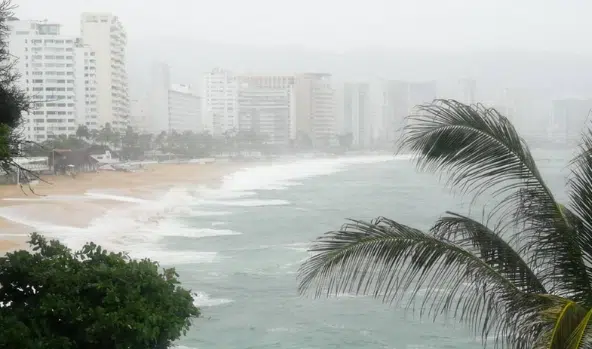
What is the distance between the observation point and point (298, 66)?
4.70m

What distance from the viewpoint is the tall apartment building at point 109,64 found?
4480 mm

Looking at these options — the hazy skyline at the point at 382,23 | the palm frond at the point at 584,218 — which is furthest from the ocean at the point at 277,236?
the palm frond at the point at 584,218

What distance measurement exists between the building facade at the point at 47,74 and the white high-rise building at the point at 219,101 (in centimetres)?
81

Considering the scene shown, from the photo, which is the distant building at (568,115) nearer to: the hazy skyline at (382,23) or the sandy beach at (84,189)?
the hazy skyline at (382,23)

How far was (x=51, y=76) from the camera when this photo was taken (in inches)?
173

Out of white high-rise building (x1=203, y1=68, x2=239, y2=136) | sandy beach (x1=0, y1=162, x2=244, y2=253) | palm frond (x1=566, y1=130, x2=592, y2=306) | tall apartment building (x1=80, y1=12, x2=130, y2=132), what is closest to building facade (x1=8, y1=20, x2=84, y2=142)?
tall apartment building (x1=80, y1=12, x2=130, y2=132)

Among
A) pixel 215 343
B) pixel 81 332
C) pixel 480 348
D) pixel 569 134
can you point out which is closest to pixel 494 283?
pixel 81 332

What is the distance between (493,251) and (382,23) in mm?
2679

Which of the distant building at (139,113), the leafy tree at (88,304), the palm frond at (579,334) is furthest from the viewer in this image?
the distant building at (139,113)

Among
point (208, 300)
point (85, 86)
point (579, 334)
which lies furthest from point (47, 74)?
point (579, 334)

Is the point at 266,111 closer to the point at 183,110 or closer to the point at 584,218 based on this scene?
the point at 183,110

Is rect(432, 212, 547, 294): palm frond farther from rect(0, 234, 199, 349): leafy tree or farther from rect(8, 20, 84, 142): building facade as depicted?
rect(8, 20, 84, 142): building facade

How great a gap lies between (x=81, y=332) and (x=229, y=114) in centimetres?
260

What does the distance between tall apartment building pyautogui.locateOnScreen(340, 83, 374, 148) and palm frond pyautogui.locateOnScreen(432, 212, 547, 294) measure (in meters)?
2.48
